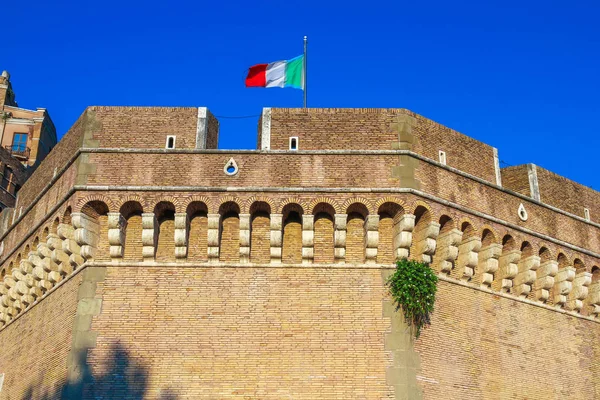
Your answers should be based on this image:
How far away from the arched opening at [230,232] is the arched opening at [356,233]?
99.2 inches

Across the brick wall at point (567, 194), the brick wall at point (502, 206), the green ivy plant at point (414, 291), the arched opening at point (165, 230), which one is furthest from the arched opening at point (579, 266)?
the arched opening at point (165, 230)

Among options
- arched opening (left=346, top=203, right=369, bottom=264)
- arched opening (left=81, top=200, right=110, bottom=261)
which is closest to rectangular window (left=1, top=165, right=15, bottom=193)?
arched opening (left=81, top=200, right=110, bottom=261)

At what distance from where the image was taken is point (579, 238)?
68.9 feet

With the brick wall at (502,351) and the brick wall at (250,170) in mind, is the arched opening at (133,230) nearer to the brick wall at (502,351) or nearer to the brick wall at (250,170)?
Result: the brick wall at (250,170)

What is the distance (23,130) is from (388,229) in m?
40.2

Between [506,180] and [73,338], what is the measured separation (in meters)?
12.0

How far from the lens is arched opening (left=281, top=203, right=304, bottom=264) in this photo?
1736 cm

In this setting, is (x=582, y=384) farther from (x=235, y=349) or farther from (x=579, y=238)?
(x=235, y=349)

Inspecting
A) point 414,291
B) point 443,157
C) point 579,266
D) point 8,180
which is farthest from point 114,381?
point 8,180

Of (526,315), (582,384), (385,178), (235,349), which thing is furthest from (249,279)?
(582,384)

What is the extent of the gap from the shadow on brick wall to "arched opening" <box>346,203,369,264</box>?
16.2 feet

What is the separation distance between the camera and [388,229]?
17578 mm

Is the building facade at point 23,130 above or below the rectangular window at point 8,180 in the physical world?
above

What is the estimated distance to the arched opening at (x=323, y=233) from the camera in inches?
682
